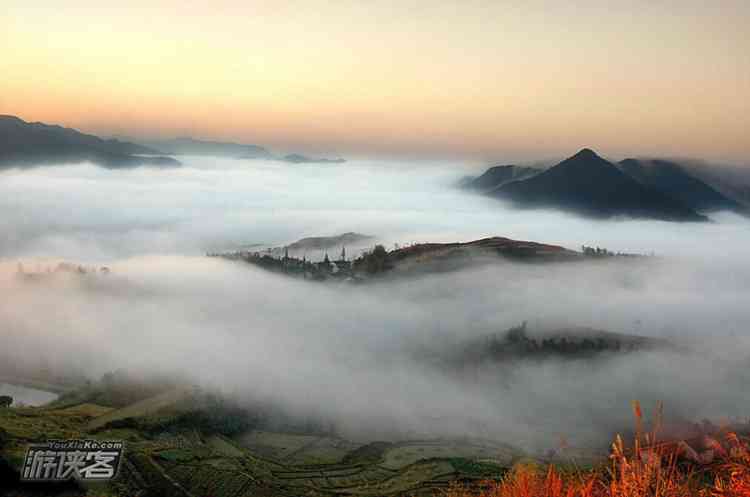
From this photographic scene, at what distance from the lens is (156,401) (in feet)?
542

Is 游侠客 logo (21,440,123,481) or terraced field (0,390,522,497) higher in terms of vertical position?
游侠客 logo (21,440,123,481)

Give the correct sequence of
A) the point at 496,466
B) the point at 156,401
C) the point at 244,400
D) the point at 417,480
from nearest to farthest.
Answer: the point at 417,480, the point at 496,466, the point at 156,401, the point at 244,400

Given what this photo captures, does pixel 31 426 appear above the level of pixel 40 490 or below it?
below

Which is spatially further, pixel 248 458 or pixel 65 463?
pixel 248 458

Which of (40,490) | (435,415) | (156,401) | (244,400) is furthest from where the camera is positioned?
(435,415)

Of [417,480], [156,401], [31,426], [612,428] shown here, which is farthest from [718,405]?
[31,426]

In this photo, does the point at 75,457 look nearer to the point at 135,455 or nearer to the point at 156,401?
the point at 135,455

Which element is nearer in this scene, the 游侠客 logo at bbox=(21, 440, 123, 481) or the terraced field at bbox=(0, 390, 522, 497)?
the 游侠客 logo at bbox=(21, 440, 123, 481)

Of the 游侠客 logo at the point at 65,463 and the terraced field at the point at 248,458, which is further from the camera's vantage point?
the terraced field at the point at 248,458

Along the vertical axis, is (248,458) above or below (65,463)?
below

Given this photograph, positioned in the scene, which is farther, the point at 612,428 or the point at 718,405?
the point at 718,405

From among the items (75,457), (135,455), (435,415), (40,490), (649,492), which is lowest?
(435,415)

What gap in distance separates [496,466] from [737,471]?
143 m

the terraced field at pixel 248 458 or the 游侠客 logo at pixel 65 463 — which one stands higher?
the 游侠客 logo at pixel 65 463
